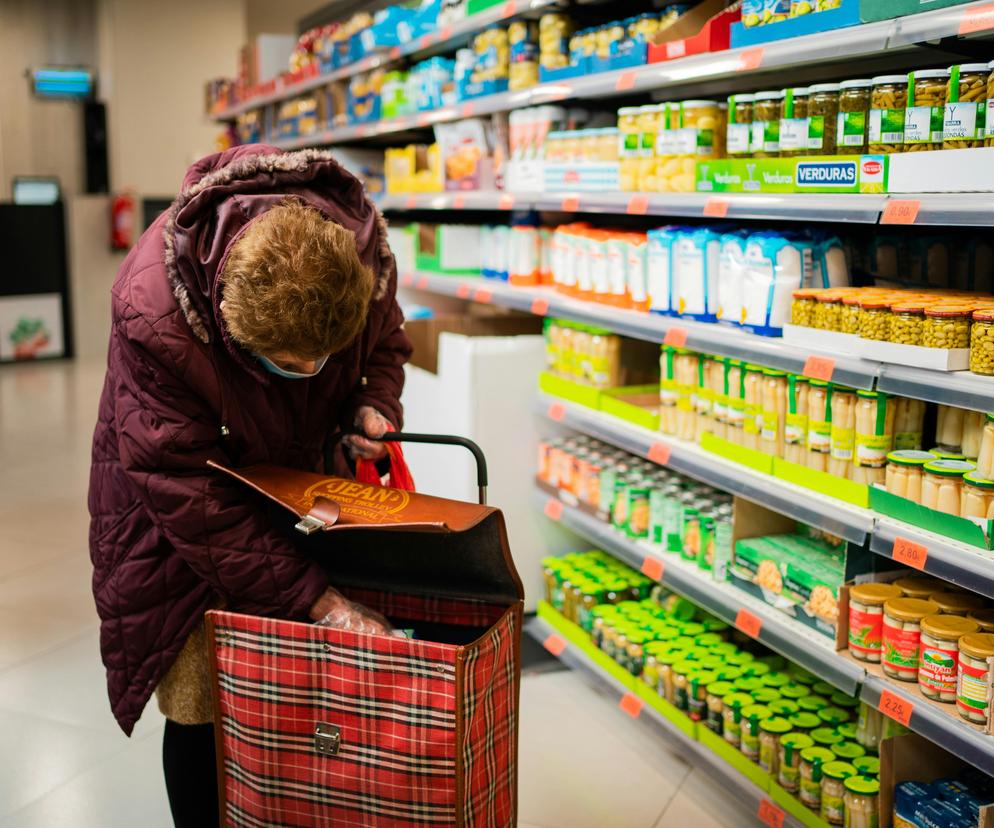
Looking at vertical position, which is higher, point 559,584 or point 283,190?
point 283,190

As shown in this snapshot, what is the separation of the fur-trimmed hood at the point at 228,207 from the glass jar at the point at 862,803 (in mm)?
1543

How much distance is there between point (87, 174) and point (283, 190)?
399 inches

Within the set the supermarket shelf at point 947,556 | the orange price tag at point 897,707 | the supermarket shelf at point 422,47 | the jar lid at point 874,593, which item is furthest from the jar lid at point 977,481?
the supermarket shelf at point 422,47

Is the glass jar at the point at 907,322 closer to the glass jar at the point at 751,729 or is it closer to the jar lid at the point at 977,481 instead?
the jar lid at the point at 977,481

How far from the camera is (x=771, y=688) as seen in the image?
2.95m

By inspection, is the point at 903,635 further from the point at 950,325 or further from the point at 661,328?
the point at 661,328

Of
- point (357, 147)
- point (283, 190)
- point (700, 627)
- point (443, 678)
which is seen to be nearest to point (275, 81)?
point (357, 147)

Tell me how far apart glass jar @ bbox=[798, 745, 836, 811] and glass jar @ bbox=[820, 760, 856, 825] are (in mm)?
30

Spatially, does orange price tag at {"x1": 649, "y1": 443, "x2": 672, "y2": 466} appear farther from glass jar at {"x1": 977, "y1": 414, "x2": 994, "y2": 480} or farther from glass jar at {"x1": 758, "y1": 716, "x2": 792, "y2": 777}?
glass jar at {"x1": 977, "y1": 414, "x2": 994, "y2": 480}

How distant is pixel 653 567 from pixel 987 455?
3.90 feet

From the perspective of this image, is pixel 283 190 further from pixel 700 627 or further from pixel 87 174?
pixel 87 174

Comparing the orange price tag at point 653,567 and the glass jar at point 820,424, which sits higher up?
the glass jar at point 820,424

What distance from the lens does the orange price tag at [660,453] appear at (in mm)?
3059

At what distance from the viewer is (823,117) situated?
8.13 feet
